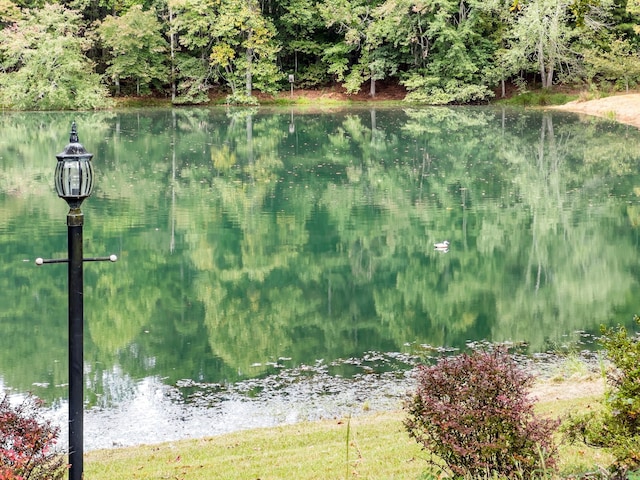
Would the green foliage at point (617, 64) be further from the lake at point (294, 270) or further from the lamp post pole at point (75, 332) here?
the lamp post pole at point (75, 332)

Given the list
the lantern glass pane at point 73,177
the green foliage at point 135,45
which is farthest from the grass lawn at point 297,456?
the green foliage at point 135,45

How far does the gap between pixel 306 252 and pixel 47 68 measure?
3455 centimetres

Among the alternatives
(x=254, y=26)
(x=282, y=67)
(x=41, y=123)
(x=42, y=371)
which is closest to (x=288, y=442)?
(x=42, y=371)

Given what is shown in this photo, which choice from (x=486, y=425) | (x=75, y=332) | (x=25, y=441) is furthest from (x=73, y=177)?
(x=486, y=425)

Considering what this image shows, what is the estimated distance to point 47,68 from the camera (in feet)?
153

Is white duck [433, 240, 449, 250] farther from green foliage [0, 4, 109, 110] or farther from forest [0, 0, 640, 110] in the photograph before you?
green foliage [0, 4, 109, 110]

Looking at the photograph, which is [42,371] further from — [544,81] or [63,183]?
[544,81]

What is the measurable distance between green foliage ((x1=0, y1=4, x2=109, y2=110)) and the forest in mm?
79

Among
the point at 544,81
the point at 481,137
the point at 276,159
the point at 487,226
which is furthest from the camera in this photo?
the point at 544,81

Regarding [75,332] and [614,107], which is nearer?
[75,332]

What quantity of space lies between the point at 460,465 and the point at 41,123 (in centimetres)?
3771

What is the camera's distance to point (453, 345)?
457 inches

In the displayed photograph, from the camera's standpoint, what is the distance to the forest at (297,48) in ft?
155

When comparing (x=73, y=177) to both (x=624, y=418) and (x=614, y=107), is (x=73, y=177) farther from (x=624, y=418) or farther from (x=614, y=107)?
(x=614, y=107)
